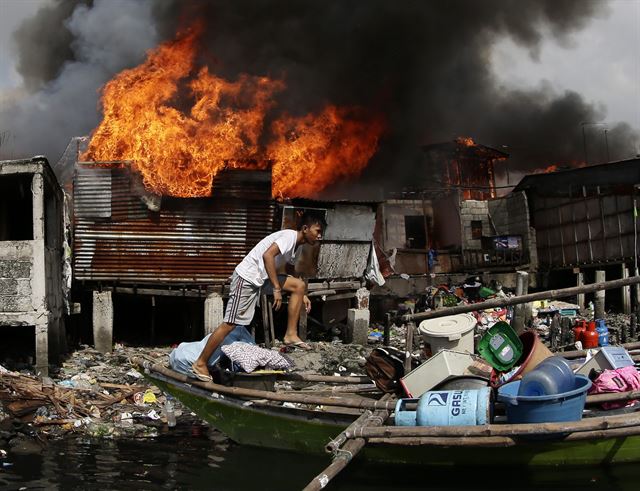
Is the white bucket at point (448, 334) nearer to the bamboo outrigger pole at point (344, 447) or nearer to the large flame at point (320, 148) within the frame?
the bamboo outrigger pole at point (344, 447)

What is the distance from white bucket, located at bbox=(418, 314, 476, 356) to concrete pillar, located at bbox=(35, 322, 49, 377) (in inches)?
266

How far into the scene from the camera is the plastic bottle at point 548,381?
5535mm

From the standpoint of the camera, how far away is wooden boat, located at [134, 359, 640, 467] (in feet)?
17.8

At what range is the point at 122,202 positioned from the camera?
1572 centimetres

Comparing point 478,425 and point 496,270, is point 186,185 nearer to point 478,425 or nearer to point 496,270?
point 478,425

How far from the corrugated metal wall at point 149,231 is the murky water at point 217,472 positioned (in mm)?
7904

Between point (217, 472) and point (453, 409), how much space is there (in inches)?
111

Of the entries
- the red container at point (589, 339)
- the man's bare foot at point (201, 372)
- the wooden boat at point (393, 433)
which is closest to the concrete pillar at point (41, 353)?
the wooden boat at point (393, 433)

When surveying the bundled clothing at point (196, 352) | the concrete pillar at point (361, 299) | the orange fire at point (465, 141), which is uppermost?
the orange fire at point (465, 141)

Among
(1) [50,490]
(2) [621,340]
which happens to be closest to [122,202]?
(1) [50,490]

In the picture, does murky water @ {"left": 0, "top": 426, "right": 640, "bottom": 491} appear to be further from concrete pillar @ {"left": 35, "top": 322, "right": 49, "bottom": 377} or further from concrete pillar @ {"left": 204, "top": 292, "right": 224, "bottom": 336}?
concrete pillar @ {"left": 204, "top": 292, "right": 224, "bottom": 336}

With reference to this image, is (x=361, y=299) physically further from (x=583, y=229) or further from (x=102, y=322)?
(x=583, y=229)

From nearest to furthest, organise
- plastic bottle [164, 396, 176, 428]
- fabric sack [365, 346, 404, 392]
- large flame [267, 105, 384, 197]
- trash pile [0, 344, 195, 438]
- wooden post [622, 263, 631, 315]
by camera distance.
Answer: fabric sack [365, 346, 404, 392]
trash pile [0, 344, 195, 438]
plastic bottle [164, 396, 176, 428]
large flame [267, 105, 384, 197]
wooden post [622, 263, 631, 315]

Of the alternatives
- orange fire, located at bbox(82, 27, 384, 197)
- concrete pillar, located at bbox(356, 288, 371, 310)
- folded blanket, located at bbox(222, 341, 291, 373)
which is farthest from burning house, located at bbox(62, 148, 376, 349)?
folded blanket, located at bbox(222, 341, 291, 373)
